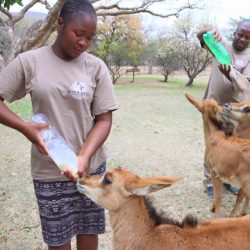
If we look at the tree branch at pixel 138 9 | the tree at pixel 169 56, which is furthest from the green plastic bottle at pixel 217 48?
the tree at pixel 169 56

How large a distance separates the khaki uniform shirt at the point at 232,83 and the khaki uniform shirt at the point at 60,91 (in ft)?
8.15

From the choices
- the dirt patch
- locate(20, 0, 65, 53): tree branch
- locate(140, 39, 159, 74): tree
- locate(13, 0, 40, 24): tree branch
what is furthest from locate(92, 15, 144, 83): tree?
locate(20, 0, 65, 53): tree branch

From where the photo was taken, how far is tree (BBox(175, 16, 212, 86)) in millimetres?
28500

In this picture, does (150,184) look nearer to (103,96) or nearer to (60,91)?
(103,96)

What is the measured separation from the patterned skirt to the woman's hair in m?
1.02

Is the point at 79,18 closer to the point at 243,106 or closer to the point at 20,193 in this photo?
the point at 243,106

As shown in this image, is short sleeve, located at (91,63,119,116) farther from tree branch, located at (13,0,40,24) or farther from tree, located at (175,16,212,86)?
tree, located at (175,16,212,86)

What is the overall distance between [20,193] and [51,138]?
348 cm

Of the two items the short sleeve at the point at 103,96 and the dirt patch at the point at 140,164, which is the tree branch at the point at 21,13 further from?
the short sleeve at the point at 103,96

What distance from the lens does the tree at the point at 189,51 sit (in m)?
28.5

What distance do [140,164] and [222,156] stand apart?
297 cm

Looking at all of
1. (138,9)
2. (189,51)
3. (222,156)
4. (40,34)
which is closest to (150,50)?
(189,51)

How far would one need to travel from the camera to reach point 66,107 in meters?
2.43

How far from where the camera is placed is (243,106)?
15.1ft
